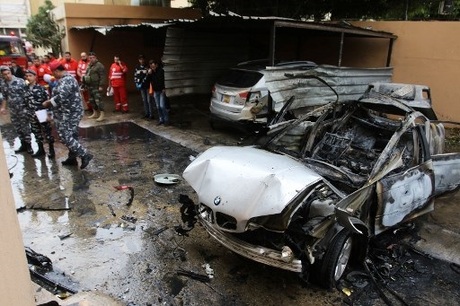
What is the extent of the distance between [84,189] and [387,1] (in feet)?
41.9

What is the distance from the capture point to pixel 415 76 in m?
10.6

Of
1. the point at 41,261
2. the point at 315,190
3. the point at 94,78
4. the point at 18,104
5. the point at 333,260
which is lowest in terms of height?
the point at 41,261

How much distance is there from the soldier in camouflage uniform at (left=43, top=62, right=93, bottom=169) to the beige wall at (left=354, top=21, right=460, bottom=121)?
934cm

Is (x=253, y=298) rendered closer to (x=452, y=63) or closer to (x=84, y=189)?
(x=84, y=189)

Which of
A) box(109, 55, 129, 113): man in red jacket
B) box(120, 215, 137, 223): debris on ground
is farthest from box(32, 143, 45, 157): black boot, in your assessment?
box(109, 55, 129, 113): man in red jacket

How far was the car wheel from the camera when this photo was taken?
350 centimetres

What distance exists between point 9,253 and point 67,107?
505 cm

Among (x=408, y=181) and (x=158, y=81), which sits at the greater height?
Answer: (x=158, y=81)

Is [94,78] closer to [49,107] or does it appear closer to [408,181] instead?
[49,107]

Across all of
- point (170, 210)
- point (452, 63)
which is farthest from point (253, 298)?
point (452, 63)

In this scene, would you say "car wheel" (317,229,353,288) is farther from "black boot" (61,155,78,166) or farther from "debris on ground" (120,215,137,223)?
"black boot" (61,155,78,166)

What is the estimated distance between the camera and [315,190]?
3523mm

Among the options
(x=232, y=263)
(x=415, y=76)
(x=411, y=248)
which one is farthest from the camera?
(x=415, y=76)

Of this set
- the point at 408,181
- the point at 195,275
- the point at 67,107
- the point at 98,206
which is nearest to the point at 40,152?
the point at 67,107
